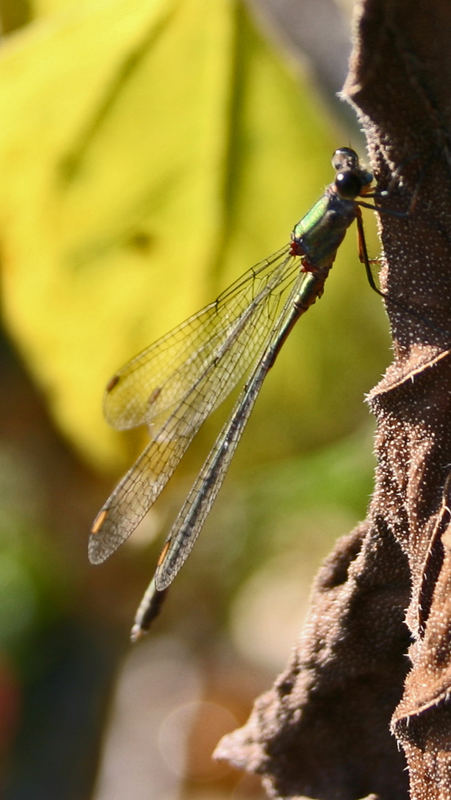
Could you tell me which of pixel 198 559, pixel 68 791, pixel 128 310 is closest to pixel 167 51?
pixel 128 310

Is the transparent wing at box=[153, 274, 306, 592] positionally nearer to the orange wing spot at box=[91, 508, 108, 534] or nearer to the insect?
the insect

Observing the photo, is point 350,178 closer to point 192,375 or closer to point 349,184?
point 349,184

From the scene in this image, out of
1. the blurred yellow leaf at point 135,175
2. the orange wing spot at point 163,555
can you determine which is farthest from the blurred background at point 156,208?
the orange wing spot at point 163,555

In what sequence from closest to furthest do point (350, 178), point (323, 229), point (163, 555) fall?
point (350, 178) → point (323, 229) → point (163, 555)

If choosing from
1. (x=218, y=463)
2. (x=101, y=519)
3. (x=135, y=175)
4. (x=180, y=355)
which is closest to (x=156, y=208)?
(x=135, y=175)

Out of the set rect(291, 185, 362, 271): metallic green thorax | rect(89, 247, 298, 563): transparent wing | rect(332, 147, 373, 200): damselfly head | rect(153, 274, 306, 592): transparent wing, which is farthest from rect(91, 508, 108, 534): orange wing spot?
rect(332, 147, 373, 200): damselfly head

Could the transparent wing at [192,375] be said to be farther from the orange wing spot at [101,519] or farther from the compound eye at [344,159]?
the compound eye at [344,159]
